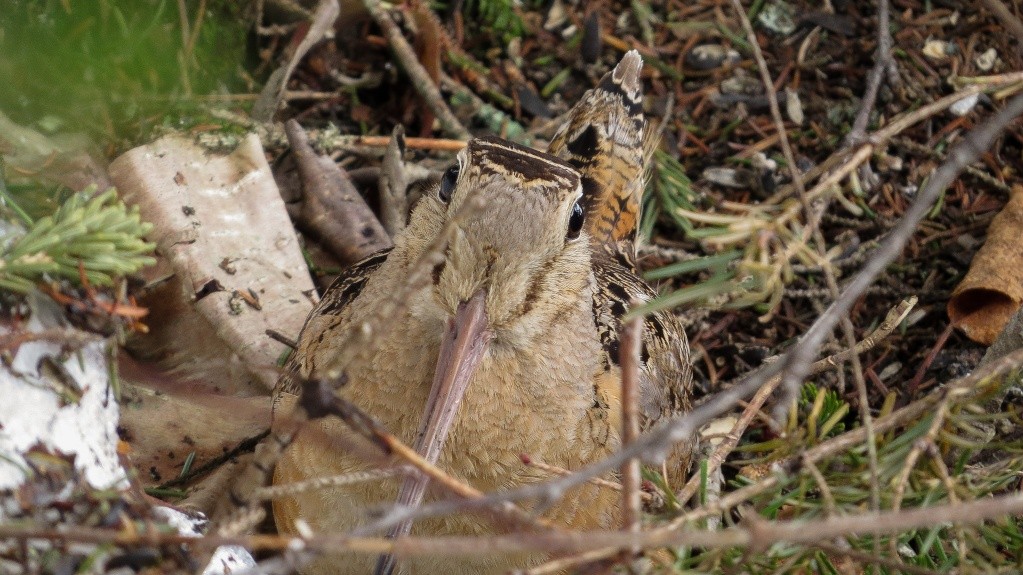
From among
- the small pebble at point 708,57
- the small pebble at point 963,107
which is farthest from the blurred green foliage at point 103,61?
the small pebble at point 963,107

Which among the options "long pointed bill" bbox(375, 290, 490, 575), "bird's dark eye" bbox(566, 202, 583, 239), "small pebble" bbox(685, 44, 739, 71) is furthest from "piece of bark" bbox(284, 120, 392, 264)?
"small pebble" bbox(685, 44, 739, 71)

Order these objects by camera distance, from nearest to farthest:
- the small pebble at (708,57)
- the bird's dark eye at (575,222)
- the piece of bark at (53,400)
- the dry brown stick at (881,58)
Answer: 1. the piece of bark at (53,400)
2. the bird's dark eye at (575,222)
3. the dry brown stick at (881,58)
4. the small pebble at (708,57)

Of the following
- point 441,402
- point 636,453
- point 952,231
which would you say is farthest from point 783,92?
point 636,453

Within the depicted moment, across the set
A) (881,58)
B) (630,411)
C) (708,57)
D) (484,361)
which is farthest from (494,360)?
(708,57)

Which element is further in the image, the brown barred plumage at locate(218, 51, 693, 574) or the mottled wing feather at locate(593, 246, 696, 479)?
the mottled wing feather at locate(593, 246, 696, 479)

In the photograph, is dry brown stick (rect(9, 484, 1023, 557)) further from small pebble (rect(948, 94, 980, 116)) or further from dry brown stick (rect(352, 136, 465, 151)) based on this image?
small pebble (rect(948, 94, 980, 116))

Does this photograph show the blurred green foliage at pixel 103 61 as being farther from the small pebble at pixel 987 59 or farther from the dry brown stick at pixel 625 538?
the small pebble at pixel 987 59

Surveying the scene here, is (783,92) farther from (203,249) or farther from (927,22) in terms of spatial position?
(203,249)

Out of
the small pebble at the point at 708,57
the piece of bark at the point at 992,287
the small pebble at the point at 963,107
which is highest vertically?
the small pebble at the point at 708,57
